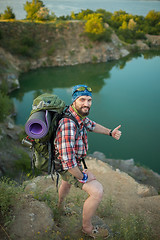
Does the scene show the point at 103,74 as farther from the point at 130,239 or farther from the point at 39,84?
the point at 130,239

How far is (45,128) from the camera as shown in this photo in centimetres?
197

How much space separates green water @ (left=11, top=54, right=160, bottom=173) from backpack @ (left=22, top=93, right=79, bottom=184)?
23.1ft

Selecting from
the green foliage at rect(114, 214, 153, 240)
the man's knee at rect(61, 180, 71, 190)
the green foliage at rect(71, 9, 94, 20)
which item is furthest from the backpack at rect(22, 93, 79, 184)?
the green foliage at rect(71, 9, 94, 20)

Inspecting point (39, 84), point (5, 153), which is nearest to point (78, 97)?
point (5, 153)

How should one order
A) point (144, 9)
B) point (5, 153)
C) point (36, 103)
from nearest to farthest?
point (36, 103) → point (5, 153) → point (144, 9)

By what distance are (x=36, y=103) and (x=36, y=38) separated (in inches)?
903

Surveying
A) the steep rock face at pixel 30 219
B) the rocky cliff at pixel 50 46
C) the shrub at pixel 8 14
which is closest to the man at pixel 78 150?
the steep rock face at pixel 30 219

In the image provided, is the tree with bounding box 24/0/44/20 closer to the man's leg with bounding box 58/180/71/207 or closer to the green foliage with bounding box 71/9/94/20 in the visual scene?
the green foliage with bounding box 71/9/94/20

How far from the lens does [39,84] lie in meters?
18.6

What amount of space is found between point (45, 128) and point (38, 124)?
0.13m

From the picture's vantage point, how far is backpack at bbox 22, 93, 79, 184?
1.98m

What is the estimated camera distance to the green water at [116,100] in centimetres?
960

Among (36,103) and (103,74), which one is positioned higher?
(103,74)

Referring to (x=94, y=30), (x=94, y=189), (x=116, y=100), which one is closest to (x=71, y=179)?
(x=94, y=189)
